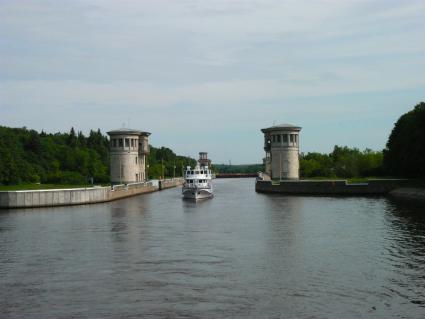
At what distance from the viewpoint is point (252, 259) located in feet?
117

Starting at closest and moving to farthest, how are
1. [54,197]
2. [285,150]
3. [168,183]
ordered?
1. [54,197]
2. [285,150]
3. [168,183]

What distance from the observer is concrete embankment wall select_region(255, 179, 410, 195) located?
9950 centimetres

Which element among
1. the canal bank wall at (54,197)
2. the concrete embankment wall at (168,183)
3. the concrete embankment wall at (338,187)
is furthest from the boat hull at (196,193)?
the concrete embankment wall at (168,183)

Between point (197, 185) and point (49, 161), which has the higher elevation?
point (49, 161)

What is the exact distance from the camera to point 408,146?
9569cm

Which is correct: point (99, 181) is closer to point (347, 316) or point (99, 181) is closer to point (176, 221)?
point (176, 221)

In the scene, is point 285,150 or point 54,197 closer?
point 54,197

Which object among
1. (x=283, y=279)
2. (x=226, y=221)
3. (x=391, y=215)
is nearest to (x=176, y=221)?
(x=226, y=221)

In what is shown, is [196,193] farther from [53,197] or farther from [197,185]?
[53,197]

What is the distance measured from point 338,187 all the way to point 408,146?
14.6 meters

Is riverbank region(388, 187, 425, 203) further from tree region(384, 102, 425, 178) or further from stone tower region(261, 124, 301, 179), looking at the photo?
stone tower region(261, 124, 301, 179)

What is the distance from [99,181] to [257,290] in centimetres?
12102

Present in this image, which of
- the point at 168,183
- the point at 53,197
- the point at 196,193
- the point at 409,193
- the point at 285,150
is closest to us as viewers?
the point at 53,197

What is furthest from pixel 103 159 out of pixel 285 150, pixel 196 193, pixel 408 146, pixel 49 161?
pixel 408 146
